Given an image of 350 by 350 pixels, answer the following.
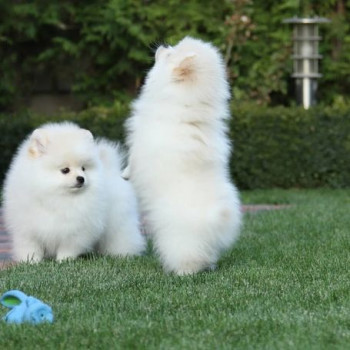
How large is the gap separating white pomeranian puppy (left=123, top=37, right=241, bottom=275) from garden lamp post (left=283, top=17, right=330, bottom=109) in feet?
28.2

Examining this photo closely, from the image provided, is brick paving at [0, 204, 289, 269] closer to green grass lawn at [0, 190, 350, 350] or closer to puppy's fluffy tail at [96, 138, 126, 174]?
green grass lawn at [0, 190, 350, 350]

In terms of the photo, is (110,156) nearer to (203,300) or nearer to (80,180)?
(80,180)

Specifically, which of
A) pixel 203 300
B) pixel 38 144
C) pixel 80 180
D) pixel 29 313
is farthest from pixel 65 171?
pixel 29 313

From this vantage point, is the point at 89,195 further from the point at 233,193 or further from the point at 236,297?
the point at 236,297

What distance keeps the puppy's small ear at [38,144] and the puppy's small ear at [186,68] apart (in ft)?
3.47

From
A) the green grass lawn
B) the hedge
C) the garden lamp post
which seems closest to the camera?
the green grass lawn

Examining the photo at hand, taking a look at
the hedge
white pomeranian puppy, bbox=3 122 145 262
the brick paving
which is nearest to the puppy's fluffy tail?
white pomeranian puppy, bbox=3 122 145 262

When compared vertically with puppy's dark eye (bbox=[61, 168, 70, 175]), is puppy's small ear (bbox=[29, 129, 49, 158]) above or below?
above

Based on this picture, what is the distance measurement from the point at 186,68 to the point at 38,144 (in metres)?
1.21

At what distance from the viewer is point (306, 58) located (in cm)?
1416

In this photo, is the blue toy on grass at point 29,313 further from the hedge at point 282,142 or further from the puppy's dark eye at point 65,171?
the hedge at point 282,142

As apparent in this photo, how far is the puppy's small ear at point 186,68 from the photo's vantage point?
5605mm

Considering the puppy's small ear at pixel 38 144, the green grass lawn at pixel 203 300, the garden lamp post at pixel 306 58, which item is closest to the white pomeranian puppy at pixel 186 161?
the green grass lawn at pixel 203 300

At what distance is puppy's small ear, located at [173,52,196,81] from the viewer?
5.61m
